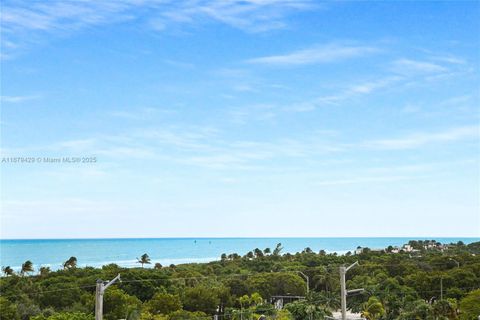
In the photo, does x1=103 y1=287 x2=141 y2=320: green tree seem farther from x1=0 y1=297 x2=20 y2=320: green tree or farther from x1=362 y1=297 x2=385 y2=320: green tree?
x1=362 y1=297 x2=385 y2=320: green tree

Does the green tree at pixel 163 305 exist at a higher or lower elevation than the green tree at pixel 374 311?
higher

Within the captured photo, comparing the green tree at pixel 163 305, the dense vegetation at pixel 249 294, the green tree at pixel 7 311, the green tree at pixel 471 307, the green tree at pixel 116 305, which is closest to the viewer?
the green tree at pixel 471 307

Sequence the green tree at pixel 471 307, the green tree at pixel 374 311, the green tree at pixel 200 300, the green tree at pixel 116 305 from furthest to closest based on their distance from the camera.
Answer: the green tree at pixel 200 300 → the green tree at pixel 374 311 → the green tree at pixel 116 305 → the green tree at pixel 471 307

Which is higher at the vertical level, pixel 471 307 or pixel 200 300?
pixel 471 307

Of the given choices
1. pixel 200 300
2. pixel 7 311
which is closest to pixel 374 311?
pixel 200 300

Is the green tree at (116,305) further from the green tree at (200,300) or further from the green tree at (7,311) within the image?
the green tree at (200,300)

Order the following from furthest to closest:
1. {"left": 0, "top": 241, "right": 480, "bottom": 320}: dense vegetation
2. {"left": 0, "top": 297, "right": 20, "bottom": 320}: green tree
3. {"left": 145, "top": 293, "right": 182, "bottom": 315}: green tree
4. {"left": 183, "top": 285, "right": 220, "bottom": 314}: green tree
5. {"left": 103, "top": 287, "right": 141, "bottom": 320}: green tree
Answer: {"left": 183, "top": 285, "right": 220, "bottom": 314}: green tree → {"left": 145, "top": 293, "right": 182, "bottom": 315}: green tree → {"left": 0, "top": 241, "right": 480, "bottom": 320}: dense vegetation → {"left": 103, "top": 287, "right": 141, "bottom": 320}: green tree → {"left": 0, "top": 297, "right": 20, "bottom": 320}: green tree

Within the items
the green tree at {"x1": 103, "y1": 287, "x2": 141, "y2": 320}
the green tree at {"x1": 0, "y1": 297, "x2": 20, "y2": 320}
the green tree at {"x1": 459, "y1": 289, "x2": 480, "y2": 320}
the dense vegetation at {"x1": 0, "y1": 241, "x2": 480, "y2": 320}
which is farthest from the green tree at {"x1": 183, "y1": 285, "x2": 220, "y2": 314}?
the green tree at {"x1": 459, "y1": 289, "x2": 480, "y2": 320}

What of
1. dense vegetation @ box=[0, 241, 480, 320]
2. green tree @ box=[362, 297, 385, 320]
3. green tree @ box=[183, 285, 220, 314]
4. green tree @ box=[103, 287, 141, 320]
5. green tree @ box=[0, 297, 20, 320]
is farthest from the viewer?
green tree @ box=[183, 285, 220, 314]

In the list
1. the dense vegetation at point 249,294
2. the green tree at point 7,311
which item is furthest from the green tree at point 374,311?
the green tree at point 7,311

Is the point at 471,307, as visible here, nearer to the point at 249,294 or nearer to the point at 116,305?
the point at 249,294

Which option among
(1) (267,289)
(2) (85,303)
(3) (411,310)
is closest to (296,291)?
(1) (267,289)

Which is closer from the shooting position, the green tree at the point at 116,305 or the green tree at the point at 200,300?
the green tree at the point at 116,305

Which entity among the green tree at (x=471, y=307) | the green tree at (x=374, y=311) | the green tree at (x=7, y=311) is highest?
the green tree at (x=471, y=307)
